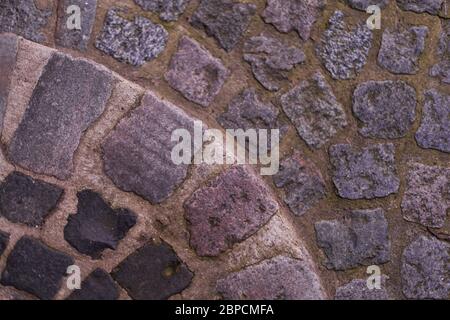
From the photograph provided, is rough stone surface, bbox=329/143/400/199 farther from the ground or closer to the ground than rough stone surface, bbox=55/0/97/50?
closer to the ground

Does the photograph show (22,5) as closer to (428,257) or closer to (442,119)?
(442,119)

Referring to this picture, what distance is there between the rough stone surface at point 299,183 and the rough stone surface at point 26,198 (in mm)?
563

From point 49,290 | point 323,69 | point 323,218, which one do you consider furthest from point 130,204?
point 323,69

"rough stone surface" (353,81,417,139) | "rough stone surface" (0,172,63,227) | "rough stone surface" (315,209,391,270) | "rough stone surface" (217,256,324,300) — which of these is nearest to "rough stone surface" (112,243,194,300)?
"rough stone surface" (217,256,324,300)

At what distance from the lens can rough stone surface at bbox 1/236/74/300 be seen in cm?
150

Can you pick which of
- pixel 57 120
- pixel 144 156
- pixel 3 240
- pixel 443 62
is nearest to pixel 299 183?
pixel 144 156

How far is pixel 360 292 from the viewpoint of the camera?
1592 millimetres

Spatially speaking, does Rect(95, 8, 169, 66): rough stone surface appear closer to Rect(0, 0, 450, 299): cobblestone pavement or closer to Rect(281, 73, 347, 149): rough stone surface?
Rect(0, 0, 450, 299): cobblestone pavement

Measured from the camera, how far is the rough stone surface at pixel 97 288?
1.51 m

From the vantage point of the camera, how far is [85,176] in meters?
1.50

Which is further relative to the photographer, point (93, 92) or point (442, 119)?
point (442, 119)

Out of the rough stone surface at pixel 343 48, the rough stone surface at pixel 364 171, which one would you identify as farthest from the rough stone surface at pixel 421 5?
the rough stone surface at pixel 364 171

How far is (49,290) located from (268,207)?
580 millimetres

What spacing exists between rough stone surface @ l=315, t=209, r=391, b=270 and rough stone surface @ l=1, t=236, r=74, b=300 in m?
0.67
